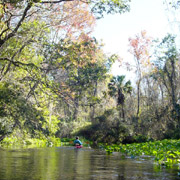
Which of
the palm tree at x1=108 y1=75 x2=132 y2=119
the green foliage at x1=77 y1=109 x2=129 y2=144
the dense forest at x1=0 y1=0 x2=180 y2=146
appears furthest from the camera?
the palm tree at x1=108 y1=75 x2=132 y2=119

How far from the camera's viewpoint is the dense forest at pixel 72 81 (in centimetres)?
1519

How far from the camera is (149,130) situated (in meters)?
37.3

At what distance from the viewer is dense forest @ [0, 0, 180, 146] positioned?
49.8 feet

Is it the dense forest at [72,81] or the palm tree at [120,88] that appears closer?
the dense forest at [72,81]

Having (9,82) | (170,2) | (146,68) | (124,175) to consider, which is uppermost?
(146,68)

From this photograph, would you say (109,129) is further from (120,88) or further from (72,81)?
(72,81)

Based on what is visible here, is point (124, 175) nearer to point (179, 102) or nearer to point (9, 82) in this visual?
point (9, 82)

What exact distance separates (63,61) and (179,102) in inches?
959

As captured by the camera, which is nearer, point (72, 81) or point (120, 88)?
point (72, 81)

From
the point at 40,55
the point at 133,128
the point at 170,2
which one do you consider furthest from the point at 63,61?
the point at 133,128

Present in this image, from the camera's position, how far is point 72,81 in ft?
82.1

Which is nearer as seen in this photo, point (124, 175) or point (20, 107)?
point (124, 175)

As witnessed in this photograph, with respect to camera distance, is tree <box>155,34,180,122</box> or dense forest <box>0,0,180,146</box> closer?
dense forest <box>0,0,180,146</box>

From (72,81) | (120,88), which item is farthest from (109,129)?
(72,81)
